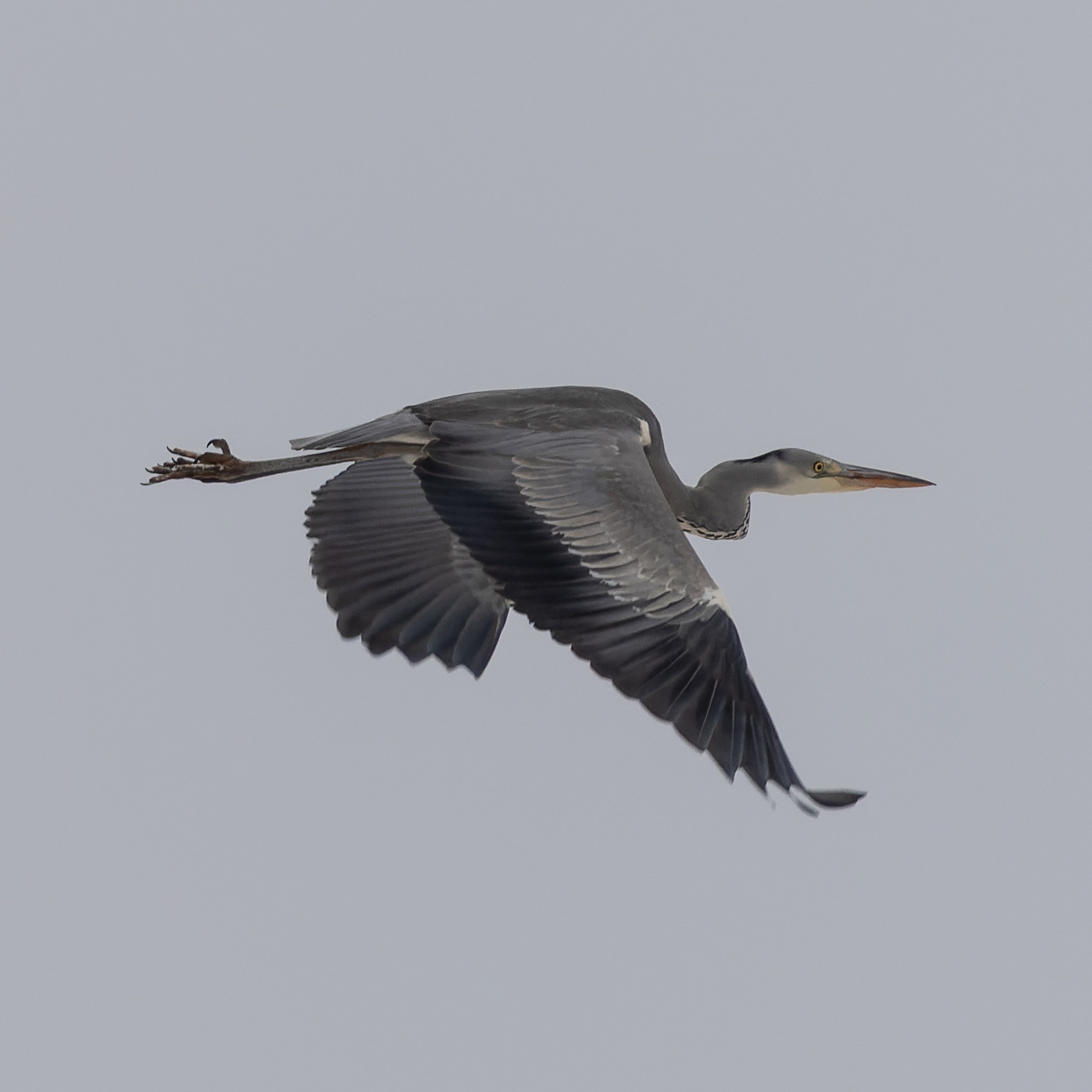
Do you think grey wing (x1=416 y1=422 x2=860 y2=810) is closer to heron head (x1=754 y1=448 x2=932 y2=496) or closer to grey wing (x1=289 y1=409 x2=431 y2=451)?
grey wing (x1=289 y1=409 x2=431 y2=451)

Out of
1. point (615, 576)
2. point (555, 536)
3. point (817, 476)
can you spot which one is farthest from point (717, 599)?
point (817, 476)

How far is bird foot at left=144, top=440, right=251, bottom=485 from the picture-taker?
5039 mm

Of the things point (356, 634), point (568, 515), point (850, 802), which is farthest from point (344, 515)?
point (850, 802)

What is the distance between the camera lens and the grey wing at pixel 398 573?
4.85 metres

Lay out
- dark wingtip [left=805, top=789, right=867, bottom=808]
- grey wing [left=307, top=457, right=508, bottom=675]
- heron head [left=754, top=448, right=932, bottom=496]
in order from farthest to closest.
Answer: heron head [left=754, top=448, right=932, bottom=496]
grey wing [left=307, top=457, right=508, bottom=675]
dark wingtip [left=805, top=789, right=867, bottom=808]

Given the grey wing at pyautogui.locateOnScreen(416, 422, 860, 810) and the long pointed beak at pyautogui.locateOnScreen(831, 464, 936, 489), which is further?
the long pointed beak at pyautogui.locateOnScreen(831, 464, 936, 489)

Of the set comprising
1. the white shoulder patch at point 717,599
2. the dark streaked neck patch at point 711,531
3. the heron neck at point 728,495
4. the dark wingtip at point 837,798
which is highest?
the heron neck at point 728,495

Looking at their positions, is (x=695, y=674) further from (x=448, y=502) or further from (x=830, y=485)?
(x=830, y=485)

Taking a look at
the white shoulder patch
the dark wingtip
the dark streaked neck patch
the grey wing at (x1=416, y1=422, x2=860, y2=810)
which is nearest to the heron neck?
the dark streaked neck patch

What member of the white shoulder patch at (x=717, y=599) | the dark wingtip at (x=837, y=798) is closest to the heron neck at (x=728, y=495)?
the white shoulder patch at (x=717, y=599)

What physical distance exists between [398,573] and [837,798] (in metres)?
1.73

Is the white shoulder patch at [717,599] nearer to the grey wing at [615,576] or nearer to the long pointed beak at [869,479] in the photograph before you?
the grey wing at [615,576]

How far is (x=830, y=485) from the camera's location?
5648 millimetres

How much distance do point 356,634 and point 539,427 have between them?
0.90 metres
